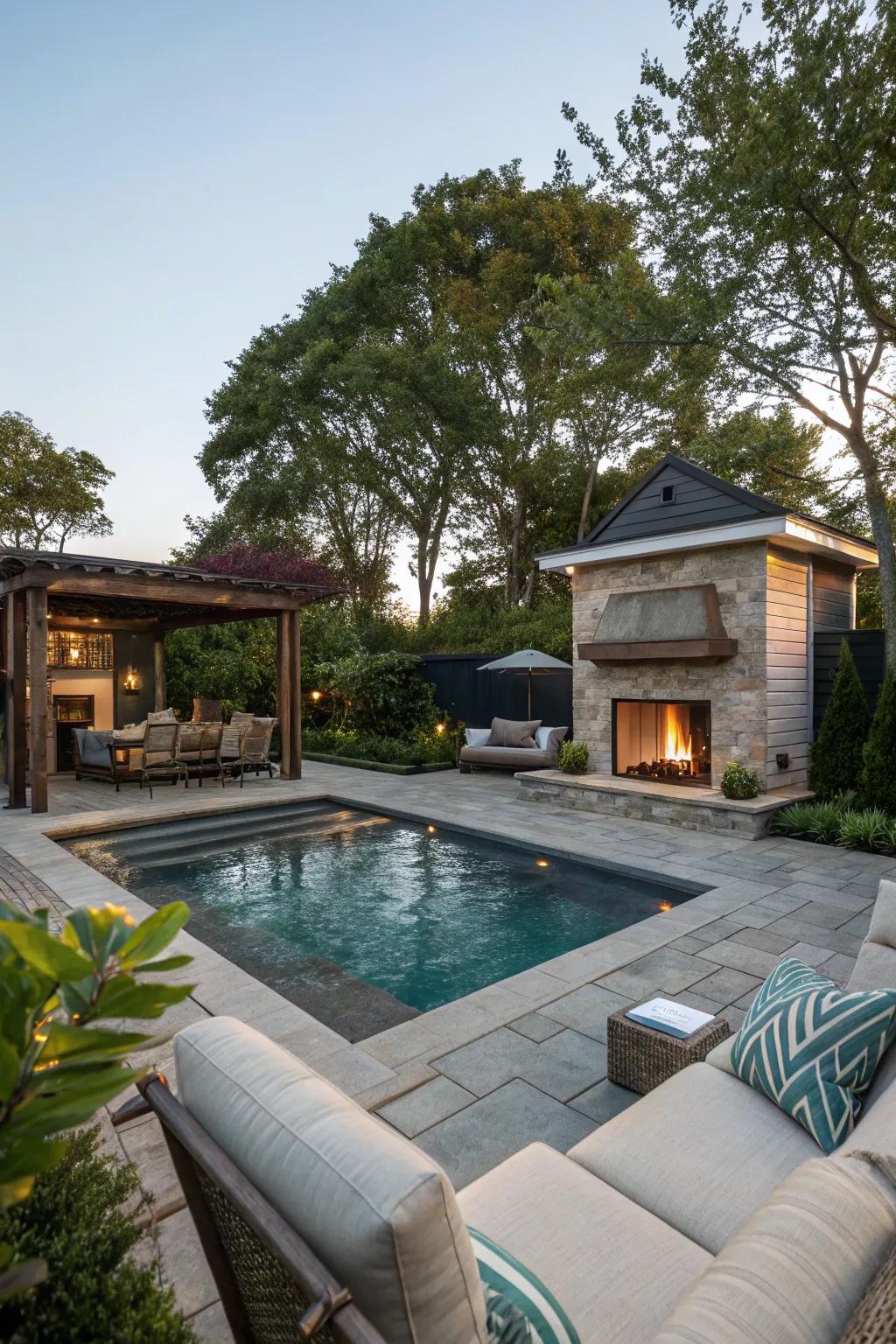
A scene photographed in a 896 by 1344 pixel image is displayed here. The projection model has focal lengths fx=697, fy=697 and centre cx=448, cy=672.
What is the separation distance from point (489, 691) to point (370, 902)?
7146 millimetres

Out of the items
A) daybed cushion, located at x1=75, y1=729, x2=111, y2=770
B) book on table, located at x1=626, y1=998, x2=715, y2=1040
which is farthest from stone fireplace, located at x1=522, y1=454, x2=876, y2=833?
daybed cushion, located at x1=75, y1=729, x2=111, y2=770

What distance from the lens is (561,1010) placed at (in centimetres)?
348

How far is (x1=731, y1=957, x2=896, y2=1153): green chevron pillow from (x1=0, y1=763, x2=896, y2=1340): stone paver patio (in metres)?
0.82

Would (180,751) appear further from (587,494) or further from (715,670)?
(587,494)

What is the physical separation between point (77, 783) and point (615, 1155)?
36.1ft

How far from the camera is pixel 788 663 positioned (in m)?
8.02

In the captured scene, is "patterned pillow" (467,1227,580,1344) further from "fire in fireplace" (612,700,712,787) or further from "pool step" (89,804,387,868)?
"fire in fireplace" (612,700,712,787)

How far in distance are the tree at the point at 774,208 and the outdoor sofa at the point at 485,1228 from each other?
7433mm

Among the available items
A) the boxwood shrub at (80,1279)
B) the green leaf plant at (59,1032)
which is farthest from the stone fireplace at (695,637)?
the green leaf plant at (59,1032)

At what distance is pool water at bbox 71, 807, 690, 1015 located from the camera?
4.52 m

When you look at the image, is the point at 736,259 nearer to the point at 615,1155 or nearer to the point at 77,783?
the point at 615,1155

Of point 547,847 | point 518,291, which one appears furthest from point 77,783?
point 518,291

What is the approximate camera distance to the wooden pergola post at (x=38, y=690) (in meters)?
8.20

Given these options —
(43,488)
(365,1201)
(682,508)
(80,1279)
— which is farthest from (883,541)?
(43,488)
